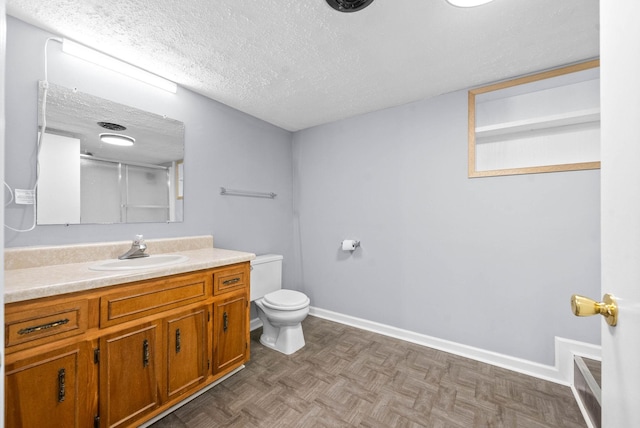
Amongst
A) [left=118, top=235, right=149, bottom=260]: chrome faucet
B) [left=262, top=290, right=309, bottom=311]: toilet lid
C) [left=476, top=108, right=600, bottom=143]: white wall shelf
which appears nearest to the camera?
[left=118, top=235, right=149, bottom=260]: chrome faucet

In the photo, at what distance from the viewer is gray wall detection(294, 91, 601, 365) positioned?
1839mm

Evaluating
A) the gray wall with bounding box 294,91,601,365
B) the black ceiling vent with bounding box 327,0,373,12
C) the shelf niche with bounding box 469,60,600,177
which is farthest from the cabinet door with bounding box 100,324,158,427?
the shelf niche with bounding box 469,60,600,177

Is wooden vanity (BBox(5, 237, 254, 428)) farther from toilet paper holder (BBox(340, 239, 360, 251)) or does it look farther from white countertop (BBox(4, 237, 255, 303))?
toilet paper holder (BBox(340, 239, 360, 251))

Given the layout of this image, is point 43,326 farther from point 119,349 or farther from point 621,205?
point 621,205

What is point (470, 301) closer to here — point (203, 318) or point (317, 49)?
point (203, 318)

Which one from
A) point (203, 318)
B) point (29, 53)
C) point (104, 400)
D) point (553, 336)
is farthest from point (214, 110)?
point (553, 336)

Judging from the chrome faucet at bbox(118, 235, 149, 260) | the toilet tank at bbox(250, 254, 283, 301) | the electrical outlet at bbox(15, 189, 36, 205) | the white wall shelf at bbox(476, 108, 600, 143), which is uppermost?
the white wall shelf at bbox(476, 108, 600, 143)

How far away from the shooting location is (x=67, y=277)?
1.20m

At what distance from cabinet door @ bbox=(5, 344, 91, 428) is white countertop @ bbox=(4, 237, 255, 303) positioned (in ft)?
0.88

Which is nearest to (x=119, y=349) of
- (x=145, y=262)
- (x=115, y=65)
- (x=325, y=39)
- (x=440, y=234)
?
(x=145, y=262)

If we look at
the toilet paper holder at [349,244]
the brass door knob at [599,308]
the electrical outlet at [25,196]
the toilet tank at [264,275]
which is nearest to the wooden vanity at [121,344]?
the electrical outlet at [25,196]

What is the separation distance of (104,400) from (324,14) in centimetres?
224

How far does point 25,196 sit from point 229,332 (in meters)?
1.41

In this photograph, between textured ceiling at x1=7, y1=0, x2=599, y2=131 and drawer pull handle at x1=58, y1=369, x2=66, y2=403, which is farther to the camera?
textured ceiling at x1=7, y1=0, x2=599, y2=131
